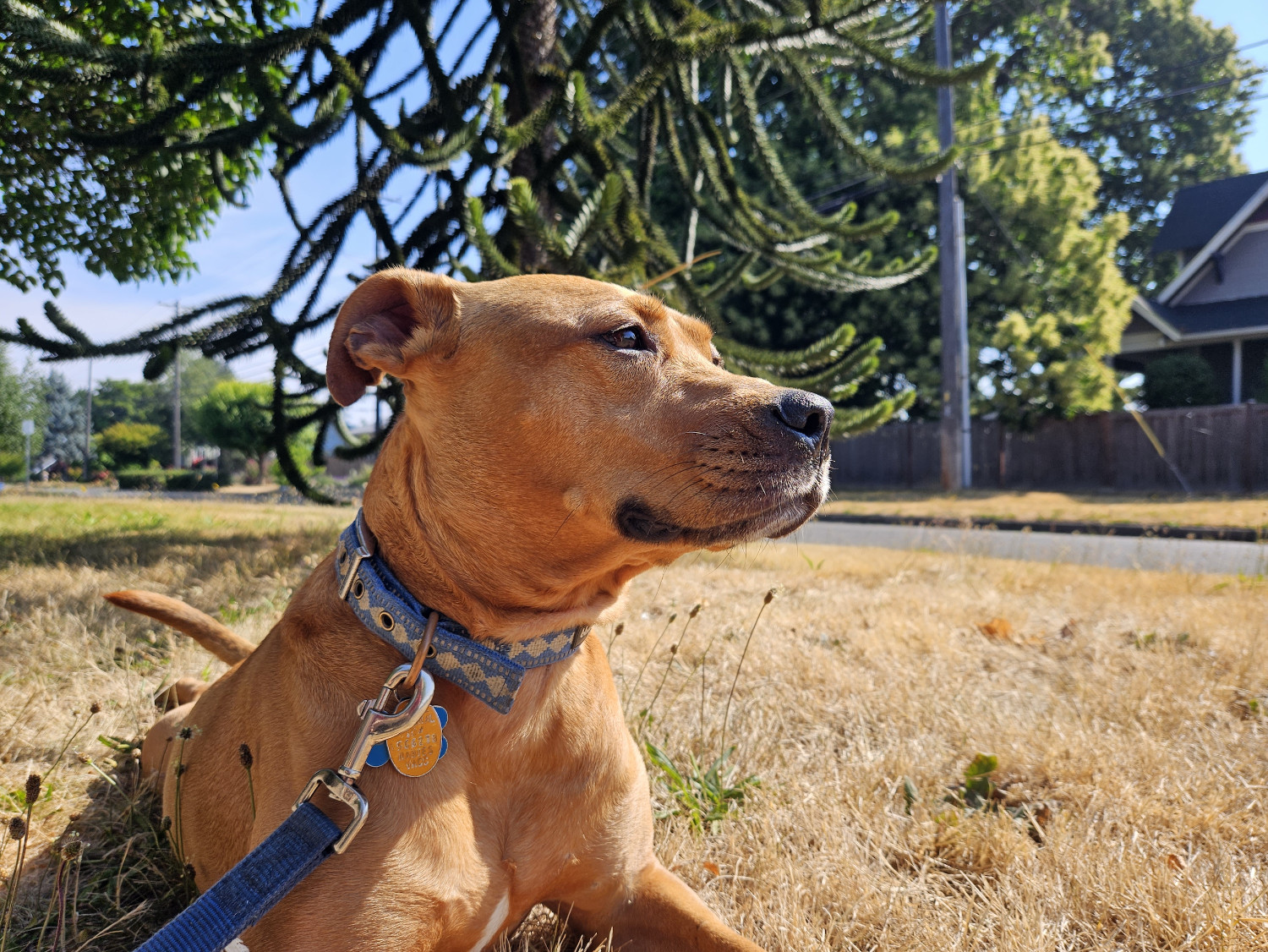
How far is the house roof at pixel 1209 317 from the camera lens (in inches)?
792

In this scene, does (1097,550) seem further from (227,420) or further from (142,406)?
(142,406)

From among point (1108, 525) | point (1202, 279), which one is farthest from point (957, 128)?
point (1108, 525)

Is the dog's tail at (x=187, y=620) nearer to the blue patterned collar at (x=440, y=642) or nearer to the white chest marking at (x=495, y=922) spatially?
the blue patterned collar at (x=440, y=642)

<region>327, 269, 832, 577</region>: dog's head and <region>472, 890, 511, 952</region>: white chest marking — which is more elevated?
<region>327, 269, 832, 577</region>: dog's head

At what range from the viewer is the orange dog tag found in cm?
156

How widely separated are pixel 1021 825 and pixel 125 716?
3022mm

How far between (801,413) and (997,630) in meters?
3.09

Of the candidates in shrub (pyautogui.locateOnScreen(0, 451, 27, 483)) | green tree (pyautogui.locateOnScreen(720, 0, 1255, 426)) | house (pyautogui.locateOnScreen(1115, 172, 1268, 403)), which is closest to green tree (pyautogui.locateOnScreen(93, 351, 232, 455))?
shrub (pyautogui.locateOnScreen(0, 451, 27, 483))

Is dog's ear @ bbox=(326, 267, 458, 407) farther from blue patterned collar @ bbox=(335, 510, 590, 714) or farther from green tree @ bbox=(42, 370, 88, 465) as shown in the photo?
green tree @ bbox=(42, 370, 88, 465)

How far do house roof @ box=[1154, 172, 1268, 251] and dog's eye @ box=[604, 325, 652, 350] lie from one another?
2737cm

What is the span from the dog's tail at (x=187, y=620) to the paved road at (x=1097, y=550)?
12.2 feet

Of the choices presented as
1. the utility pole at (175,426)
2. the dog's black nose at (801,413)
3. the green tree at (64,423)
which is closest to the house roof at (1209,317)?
the dog's black nose at (801,413)

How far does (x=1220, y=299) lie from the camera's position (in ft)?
72.7

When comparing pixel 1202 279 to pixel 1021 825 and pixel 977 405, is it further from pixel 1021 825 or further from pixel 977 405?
pixel 1021 825
